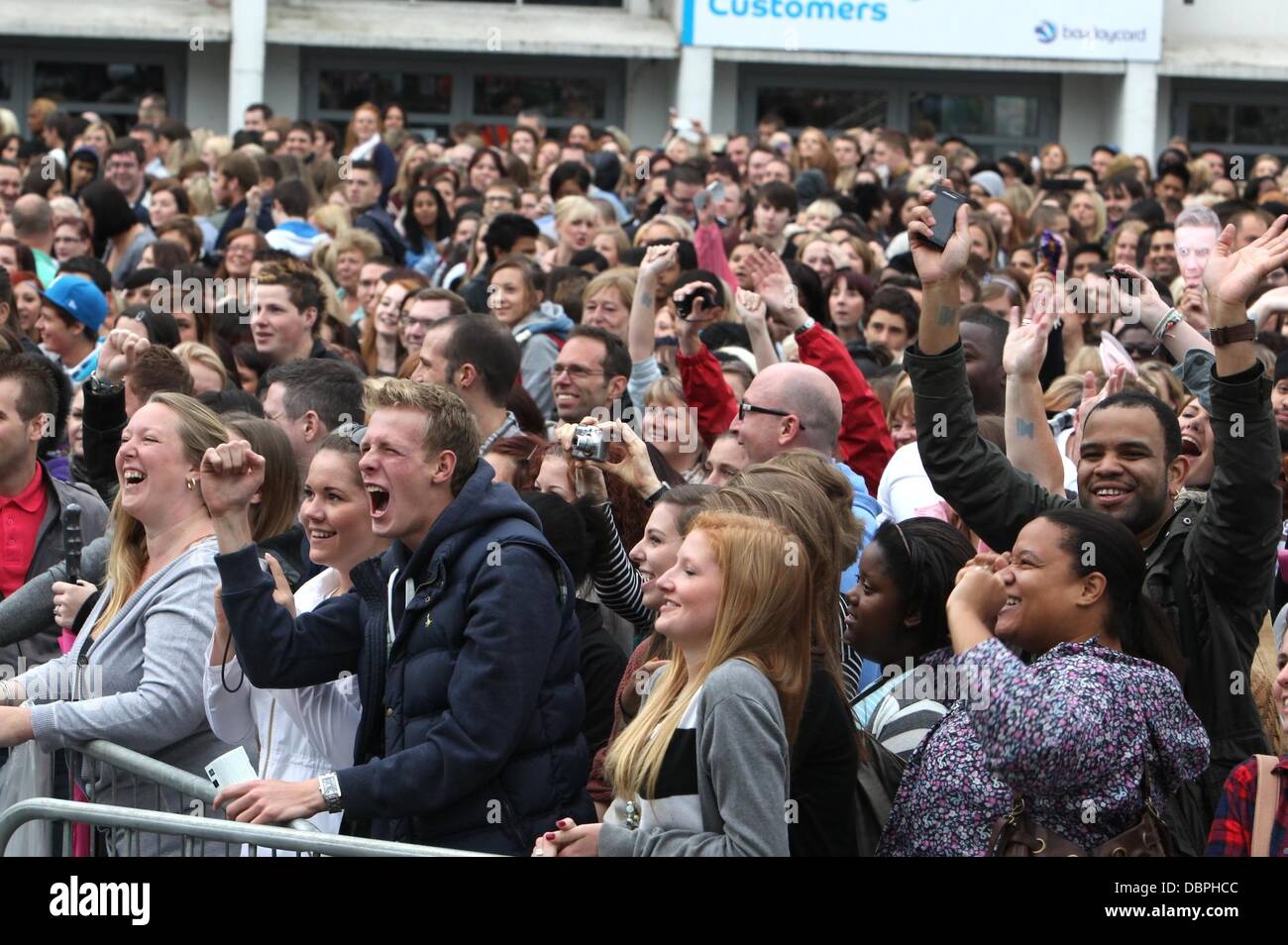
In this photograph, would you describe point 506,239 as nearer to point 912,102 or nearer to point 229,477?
point 229,477

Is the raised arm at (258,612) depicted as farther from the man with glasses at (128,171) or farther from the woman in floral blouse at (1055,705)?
the man with glasses at (128,171)

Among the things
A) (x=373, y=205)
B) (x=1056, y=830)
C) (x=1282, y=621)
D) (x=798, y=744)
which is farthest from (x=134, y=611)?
(x=373, y=205)

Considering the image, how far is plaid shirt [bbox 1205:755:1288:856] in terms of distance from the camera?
3631 millimetres

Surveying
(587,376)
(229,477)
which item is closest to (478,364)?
(587,376)

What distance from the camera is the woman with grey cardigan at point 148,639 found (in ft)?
15.3

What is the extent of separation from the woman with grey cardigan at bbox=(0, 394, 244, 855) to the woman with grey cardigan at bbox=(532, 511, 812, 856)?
1181 millimetres

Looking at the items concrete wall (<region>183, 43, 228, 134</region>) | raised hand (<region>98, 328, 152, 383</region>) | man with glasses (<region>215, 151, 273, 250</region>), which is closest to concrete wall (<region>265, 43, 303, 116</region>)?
concrete wall (<region>183, 43, 228, 134</region>)

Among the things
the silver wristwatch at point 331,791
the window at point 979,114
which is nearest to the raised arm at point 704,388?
the silver wristwatch at point 331,791

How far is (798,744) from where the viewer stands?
12.8ft

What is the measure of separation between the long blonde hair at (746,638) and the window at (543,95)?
848 inches

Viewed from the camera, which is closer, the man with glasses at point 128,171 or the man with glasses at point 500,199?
the man with glasses at point 500,199

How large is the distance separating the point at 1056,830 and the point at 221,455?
2184mm

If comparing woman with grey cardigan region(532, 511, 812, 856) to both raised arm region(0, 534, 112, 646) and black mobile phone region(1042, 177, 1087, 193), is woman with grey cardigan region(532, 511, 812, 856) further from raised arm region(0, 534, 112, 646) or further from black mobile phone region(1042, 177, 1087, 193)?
black mobile phone region(1042, 177, 1087, 193)
